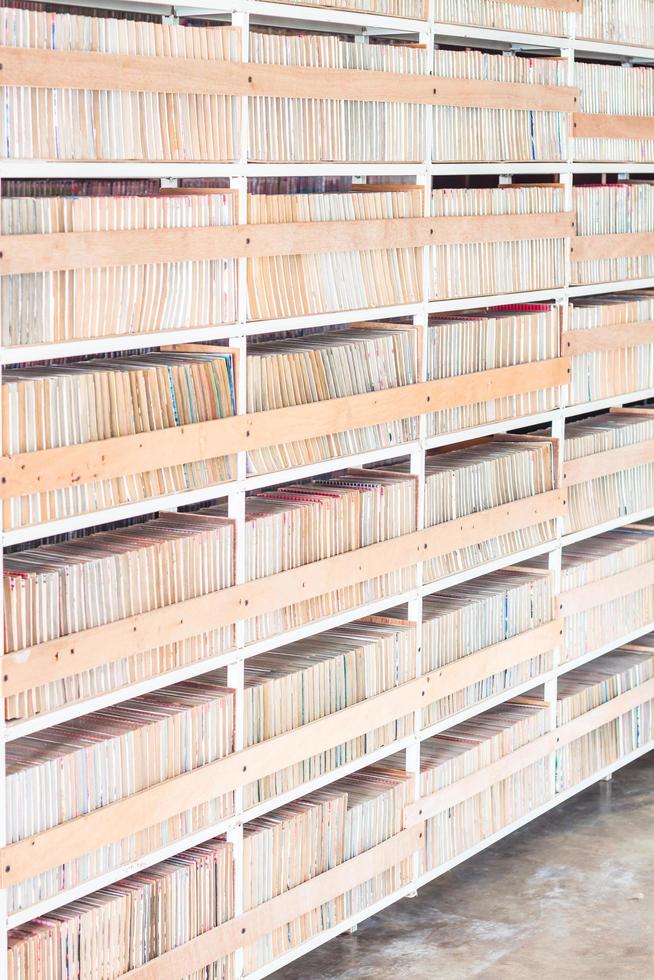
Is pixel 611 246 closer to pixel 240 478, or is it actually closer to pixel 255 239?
pixel 255 239

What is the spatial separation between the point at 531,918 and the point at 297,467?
162 centimetres

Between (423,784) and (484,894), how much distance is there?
494 millimetres

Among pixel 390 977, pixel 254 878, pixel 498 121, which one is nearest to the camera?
pixel 254 878

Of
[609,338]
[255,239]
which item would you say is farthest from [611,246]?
[255,239]

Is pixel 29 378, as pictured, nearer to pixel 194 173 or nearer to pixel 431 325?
pixel 194 173

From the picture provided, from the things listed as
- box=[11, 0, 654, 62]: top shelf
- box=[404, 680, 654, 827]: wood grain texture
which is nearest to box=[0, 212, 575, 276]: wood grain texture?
box=[11, 0, 654, 62]: top shelf

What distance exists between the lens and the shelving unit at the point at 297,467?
10.3 ft

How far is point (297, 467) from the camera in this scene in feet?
12.5

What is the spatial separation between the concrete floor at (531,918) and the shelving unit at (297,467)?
0.12 m

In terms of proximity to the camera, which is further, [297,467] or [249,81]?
[297,467]

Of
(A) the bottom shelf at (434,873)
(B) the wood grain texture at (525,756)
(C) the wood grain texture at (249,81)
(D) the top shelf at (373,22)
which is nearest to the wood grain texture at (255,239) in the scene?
(C) the wood grain texture at (249,81)

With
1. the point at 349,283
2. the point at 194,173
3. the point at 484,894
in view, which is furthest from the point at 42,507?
the point at 484,894

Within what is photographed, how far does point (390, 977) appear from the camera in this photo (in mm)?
4113

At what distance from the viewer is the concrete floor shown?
4.18m
